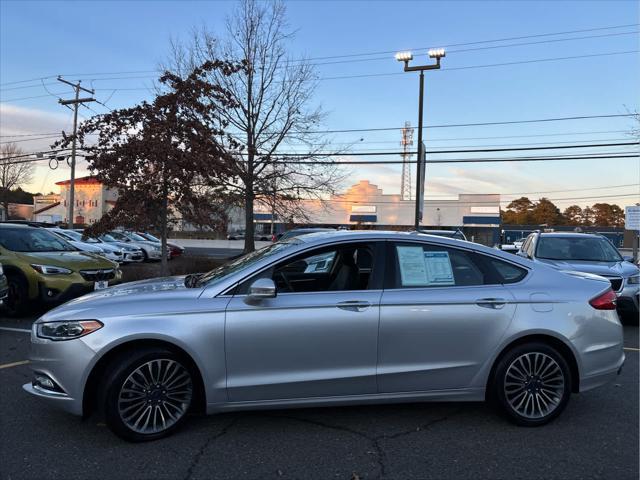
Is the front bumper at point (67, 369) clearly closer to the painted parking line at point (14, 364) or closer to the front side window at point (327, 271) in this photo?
the front side window at point (327, 271)

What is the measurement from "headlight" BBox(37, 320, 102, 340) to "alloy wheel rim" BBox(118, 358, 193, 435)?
0.45 metres

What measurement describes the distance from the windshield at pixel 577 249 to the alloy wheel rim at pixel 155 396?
7.76 meters

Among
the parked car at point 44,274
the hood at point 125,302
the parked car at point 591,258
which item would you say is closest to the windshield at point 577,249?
the parked car at point 591,258

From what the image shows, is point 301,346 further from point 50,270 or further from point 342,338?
point 50,270

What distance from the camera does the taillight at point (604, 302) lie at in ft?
13.3

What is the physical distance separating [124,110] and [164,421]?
9363 millimetres

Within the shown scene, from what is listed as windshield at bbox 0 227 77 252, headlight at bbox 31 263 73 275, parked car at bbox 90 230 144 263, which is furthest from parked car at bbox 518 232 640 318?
parked car at bbox 90 230 144 263

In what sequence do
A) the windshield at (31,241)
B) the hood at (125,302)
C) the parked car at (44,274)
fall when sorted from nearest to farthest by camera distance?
the hood at (125,302) → the parked car at (44,274) → the windshield at (31,241)

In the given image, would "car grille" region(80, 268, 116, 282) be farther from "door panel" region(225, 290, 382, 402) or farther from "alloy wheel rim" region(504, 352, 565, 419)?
"alloy wheel rim" region(504, 352, 565, 419)

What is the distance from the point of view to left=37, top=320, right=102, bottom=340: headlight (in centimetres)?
350

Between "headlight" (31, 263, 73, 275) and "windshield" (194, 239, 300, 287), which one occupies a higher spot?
"windshield" (194, 239, 300, 287)

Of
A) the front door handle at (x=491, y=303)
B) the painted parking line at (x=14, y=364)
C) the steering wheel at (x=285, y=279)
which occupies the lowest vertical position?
the painted parking line at (x=14, y=364)

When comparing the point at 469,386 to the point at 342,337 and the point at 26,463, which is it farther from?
the point at 26,463

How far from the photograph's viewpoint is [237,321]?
3586 millimetres
